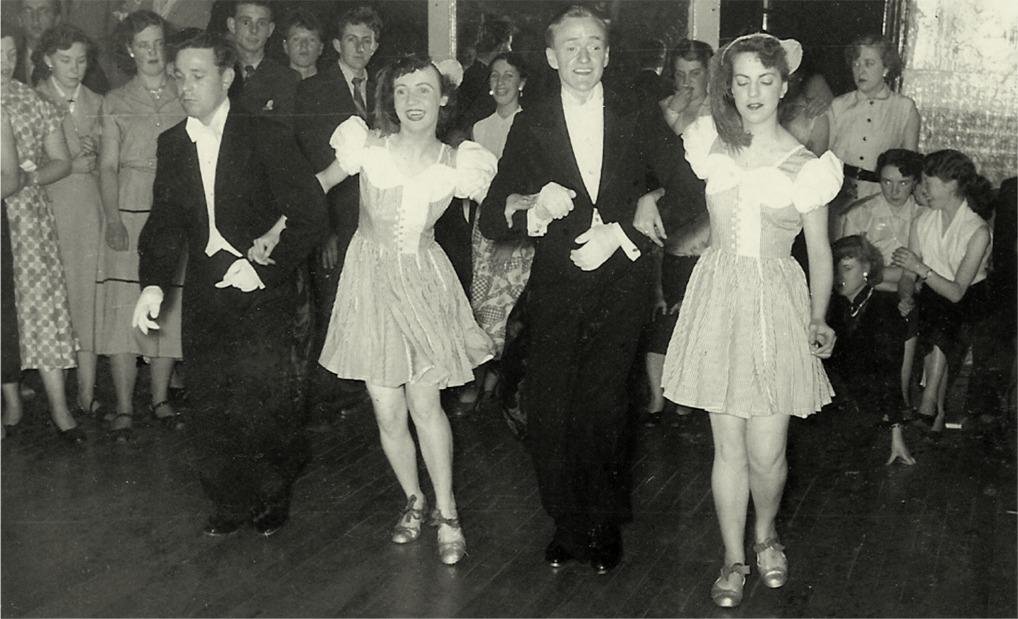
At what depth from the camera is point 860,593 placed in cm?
316

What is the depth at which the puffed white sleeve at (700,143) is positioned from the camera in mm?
3066

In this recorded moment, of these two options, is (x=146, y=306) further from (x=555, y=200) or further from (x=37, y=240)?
(x=555, y=200)

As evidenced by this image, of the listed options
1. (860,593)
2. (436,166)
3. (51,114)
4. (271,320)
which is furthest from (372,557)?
(51,114)

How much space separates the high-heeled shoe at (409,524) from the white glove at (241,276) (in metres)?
0.81

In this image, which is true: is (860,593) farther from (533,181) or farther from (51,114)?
(51,114)

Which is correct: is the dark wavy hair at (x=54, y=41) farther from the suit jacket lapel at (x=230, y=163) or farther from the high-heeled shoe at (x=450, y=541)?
the high-heeled shoe at (x=450, y=541)

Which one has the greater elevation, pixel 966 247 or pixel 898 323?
pixel 966 247

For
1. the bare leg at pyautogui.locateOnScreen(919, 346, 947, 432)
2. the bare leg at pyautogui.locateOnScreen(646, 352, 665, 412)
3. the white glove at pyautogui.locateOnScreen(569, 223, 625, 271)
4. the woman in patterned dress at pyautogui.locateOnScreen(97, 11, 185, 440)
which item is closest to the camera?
the white glove at pyautogui.locateOnScreen(569, 223, 625, 271)

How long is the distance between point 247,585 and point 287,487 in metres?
0.51

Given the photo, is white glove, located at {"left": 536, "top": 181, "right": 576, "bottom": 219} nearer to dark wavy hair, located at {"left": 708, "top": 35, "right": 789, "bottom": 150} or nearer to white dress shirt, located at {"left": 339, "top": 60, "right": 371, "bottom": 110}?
dark wavy hair, located at {"left": 708, "top": 35, "right": 789, "bottom": 150}

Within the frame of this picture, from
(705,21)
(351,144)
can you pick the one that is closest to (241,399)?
(351,144)

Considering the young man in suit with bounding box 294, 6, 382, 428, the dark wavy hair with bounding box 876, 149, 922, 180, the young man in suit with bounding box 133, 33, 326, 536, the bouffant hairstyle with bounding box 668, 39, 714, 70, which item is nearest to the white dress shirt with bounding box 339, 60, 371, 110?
the young man in suit with bounding box 294, 6, 382, 428

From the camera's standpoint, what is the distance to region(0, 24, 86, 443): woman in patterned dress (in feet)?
13.1

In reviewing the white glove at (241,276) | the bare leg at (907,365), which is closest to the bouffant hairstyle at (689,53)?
the bare leg at (907,365)
